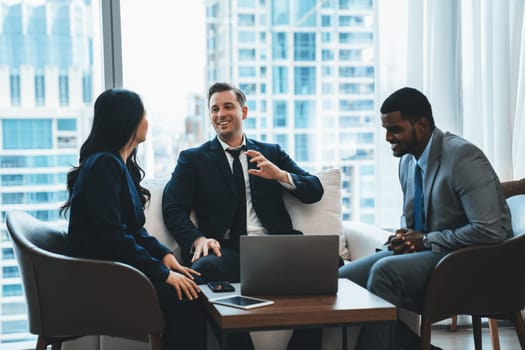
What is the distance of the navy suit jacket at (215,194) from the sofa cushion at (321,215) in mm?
51

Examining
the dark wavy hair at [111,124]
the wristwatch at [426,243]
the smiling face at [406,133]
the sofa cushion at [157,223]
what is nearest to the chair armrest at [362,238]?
the wristwatch at [426,243]

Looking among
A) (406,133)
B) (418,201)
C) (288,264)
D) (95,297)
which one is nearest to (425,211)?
(418,201)

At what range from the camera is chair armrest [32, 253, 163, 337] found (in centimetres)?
212

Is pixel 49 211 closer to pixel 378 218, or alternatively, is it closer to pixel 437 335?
pixel 378 218

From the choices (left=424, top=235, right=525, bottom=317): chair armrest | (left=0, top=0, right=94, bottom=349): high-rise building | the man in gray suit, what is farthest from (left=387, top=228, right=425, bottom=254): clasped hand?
(left=0, top=0, right=94, bottom=349): high-rise building

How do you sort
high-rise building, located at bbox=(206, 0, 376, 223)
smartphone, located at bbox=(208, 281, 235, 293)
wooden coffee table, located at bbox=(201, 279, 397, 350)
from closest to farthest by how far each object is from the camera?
wooden coffee table, located at bbox=(201, 279, 397, 350)
smartphone, located at bbox=(208, 281, 235, 293)
high-rise building, located at bbox=(206, 0, 376, 223)

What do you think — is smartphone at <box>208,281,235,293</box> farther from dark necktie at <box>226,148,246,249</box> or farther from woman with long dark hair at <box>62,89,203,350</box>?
dark necktie at <box>226,148,246,249</box>

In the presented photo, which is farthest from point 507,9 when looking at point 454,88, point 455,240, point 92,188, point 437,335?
point 92,188

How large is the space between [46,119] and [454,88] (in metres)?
2.26

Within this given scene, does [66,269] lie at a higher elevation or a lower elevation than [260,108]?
lower

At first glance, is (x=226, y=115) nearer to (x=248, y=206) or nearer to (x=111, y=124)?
(x=248, y=206)

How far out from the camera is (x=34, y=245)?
2234 millimetres

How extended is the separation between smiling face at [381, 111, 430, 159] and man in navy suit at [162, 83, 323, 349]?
570 millimetres

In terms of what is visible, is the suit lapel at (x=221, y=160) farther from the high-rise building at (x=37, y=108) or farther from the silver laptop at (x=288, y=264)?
the silver laptop at (x=288, y=264)
